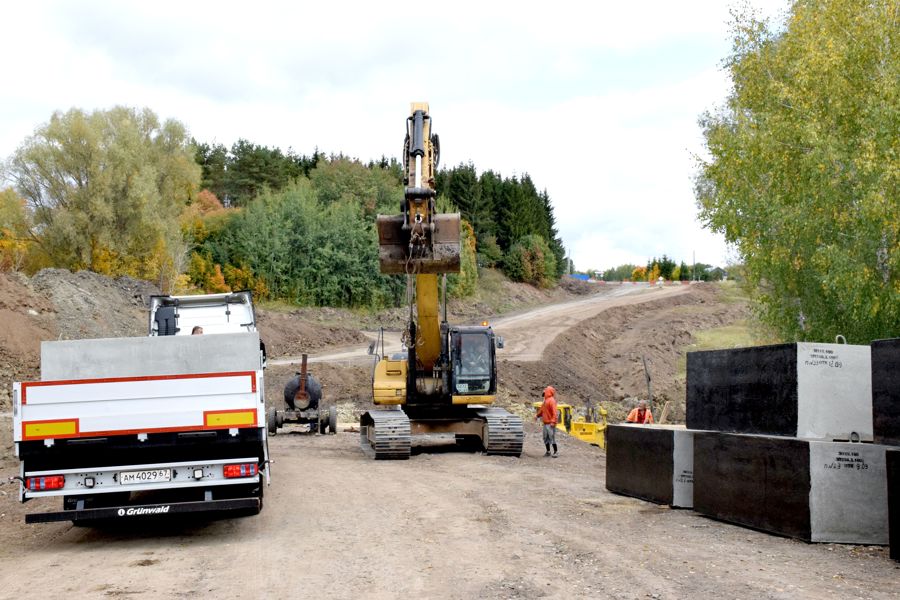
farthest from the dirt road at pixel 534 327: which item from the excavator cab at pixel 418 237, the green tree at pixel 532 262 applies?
the excavator cab at pixel 418 237

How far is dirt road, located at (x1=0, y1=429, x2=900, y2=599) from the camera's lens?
761 centimetres

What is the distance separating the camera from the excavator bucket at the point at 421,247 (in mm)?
15352

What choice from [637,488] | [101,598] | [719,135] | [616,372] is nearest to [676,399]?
[616,372]

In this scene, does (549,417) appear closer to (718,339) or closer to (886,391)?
(886,391)

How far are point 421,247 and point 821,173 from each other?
833cm

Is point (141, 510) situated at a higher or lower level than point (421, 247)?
lower

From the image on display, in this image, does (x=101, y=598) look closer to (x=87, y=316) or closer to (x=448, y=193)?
(x=87, y=316)

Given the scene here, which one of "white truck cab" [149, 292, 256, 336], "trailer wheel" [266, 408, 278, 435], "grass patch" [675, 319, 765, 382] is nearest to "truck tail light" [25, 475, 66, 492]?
"white truck cab" [149, 292, 256, 336]

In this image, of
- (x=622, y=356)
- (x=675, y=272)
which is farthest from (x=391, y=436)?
(x=675, y=272)

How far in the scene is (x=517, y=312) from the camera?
62.3m

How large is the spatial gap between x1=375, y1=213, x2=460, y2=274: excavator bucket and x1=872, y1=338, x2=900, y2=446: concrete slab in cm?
797

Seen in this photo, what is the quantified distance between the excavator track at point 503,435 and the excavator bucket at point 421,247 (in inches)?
198

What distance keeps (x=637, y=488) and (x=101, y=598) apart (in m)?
7.95

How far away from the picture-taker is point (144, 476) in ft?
31.8
